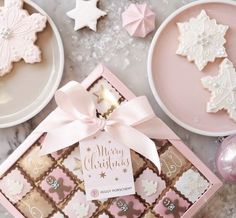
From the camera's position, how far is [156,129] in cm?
92

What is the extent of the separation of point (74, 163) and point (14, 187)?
0.10 m

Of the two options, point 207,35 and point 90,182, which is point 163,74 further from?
point 90,182

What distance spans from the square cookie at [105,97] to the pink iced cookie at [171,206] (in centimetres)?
17

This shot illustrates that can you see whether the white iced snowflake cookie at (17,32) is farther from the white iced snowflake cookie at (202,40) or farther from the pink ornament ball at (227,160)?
the pink ornament ball at (227,160)

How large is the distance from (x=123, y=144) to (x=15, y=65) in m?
0.22

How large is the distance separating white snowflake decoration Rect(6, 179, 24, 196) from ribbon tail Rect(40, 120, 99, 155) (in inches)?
2.5

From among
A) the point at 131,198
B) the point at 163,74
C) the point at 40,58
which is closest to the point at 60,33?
the point at 40,58

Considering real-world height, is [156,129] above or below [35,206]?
above

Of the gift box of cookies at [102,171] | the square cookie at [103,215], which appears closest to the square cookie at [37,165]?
the gift box of cookies at [102,171]

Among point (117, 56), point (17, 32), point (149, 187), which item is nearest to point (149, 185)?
point (149, 187)

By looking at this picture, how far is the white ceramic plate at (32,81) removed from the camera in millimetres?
946

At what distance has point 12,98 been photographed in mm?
948

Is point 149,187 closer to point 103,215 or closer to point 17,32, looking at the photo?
point 103,215

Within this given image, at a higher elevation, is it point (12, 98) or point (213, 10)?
point (213, 10)
